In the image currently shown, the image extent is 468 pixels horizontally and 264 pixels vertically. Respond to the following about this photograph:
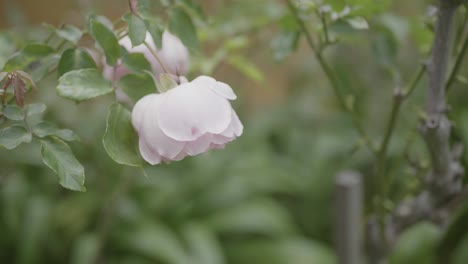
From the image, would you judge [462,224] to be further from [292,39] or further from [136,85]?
[136,85]

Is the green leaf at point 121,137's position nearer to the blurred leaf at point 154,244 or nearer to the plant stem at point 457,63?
the plant stem at point 457,63

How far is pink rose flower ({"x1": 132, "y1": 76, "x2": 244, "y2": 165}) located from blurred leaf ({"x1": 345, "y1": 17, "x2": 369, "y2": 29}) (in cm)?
19

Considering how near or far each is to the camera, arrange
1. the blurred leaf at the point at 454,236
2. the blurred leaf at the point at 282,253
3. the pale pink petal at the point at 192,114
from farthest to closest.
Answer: the blurred leaf at the point at 282,253, the blurred leaf at the point at 454,236, the pale pink petal at the point at 192,114

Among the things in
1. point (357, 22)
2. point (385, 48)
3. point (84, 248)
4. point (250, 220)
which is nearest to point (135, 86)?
point (357, 22)

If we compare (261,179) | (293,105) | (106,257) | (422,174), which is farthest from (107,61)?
(293,105)

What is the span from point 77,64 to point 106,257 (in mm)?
1049

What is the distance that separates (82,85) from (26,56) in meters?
0.09

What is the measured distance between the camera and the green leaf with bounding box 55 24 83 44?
20.9 inches

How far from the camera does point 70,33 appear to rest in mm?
543

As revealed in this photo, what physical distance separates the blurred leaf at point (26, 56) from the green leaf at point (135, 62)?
3.2 inches

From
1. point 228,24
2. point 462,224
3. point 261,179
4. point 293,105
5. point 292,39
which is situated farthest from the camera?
point 293,105

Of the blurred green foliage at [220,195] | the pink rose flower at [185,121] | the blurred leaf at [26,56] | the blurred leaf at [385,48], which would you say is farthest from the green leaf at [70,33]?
the blurred green foliage at [220,195]

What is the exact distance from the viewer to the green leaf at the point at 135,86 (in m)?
0.50

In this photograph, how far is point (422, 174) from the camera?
0.69 m
